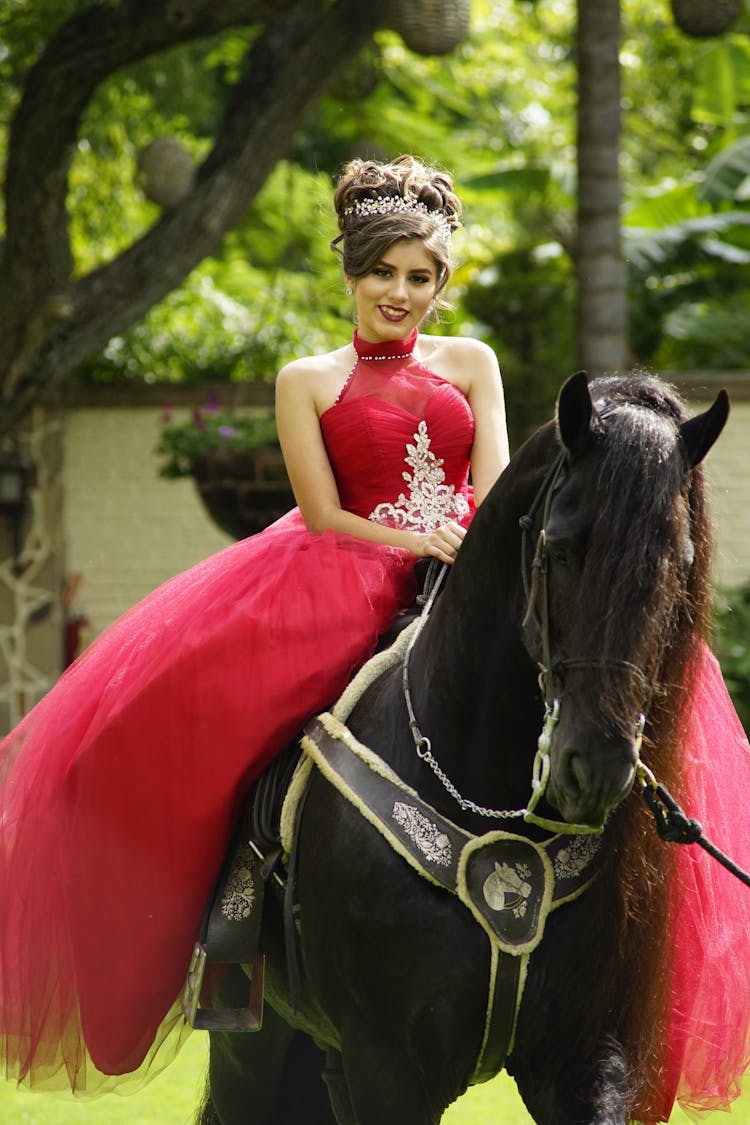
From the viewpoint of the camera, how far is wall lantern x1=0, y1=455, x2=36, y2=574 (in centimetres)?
1043

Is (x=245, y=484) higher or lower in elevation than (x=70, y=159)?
lower

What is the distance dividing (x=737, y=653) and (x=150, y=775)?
620 centimetres

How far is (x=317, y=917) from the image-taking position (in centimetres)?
295

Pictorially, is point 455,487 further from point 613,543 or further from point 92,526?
point 92,526

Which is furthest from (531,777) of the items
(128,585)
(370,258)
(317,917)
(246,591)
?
(128,585)

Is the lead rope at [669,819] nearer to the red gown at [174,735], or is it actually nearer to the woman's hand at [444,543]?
the woman's hand at [444,543]

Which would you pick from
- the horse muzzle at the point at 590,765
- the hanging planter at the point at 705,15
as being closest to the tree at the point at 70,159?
the hanging planter at the point at 705,15

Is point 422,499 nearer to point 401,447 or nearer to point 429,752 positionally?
point 401,447

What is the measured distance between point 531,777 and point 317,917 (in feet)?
1.70

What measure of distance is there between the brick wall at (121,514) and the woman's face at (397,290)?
7.20m

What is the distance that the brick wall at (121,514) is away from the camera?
422 inches

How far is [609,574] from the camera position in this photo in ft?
7.47

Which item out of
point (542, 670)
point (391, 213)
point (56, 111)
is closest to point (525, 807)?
point (542, 670)

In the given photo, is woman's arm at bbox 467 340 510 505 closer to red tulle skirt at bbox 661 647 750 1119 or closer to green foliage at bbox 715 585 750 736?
red tulle skirt at bbox 661 647 750 1119
